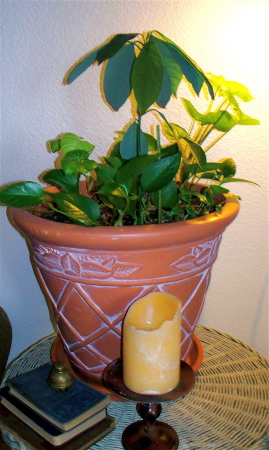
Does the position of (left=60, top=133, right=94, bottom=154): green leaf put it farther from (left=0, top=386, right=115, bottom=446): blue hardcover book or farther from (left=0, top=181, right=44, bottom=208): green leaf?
(left=0, top=386, right=115, bottom=446): blue hardcover book

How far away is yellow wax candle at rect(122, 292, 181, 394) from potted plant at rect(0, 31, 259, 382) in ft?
0.16

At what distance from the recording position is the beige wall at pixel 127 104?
84 centimetres

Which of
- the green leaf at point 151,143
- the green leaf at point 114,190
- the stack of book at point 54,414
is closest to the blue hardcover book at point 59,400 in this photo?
the stack of book at point 54,414

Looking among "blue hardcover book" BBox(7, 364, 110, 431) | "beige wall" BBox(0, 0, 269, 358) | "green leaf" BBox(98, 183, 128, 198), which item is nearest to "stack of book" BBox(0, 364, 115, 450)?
"blue hardcover book" BBox(7, 364, 110, 431)

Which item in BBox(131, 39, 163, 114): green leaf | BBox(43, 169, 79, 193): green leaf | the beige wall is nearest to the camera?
BBox(131, 39, 163, 114): green leaf

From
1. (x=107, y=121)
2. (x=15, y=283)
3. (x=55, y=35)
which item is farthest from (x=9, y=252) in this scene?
(x=55, y=35)

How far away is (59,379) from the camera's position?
61 centimetres

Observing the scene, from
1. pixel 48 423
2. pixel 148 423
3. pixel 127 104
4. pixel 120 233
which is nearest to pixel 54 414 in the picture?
pixel 48 423

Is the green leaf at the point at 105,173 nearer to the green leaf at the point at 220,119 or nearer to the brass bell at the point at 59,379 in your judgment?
the green leaf at the point at 220,119

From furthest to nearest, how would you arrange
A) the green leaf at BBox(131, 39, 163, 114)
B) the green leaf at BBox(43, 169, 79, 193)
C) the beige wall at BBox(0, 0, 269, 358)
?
the beige wall at BBox(0, 0, 269, 358), the green leaf at BBox(43, 169, 79, 193), the green leaf at BBox(131, 39, 163, 114)

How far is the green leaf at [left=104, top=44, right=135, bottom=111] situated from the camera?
0.64 meters

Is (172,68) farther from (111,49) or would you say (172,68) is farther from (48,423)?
(48,423)

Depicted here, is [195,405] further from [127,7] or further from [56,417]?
[127,7]

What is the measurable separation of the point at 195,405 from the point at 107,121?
1.92 ft
